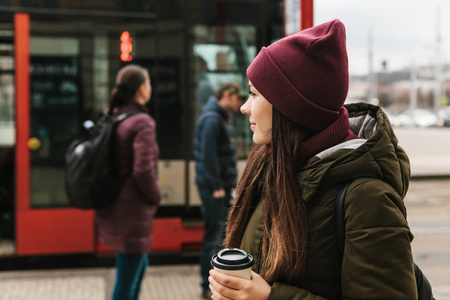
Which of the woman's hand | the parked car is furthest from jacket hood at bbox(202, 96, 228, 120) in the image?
the parked car

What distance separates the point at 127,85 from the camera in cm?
364

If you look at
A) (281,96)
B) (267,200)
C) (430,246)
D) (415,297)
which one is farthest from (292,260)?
(430,246)

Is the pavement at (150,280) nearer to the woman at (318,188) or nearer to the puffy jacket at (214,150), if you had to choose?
the puffy jacket at (214,150)

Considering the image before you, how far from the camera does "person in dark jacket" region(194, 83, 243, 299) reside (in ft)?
14.9

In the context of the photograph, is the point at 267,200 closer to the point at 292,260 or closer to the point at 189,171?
the point at 292,260

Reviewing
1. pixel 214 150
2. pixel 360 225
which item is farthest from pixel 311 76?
pixel 214 150

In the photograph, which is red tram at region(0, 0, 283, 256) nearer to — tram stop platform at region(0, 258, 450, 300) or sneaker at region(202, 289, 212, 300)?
tram stop platform at region(0, 258, 450, 300)

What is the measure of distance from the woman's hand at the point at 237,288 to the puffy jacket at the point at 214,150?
3.02m

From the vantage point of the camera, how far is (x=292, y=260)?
4.93 feet

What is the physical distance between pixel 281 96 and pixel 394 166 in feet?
1.22

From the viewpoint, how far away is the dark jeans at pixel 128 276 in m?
3.42

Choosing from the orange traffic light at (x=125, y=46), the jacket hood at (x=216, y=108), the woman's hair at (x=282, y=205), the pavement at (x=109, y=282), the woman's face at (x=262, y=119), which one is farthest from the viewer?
the orange traffic light at (x=125, y=46)

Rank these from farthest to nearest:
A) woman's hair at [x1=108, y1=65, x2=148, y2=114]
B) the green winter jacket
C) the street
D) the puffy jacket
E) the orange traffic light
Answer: the street → the orange traffic light → the puffy jacket → woman's hair at [x1=108, y1=65, x2=148, y2=114] → the green winter jacket

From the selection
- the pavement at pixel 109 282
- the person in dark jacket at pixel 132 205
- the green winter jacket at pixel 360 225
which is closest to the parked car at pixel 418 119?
the pavement at pixel 109 282
